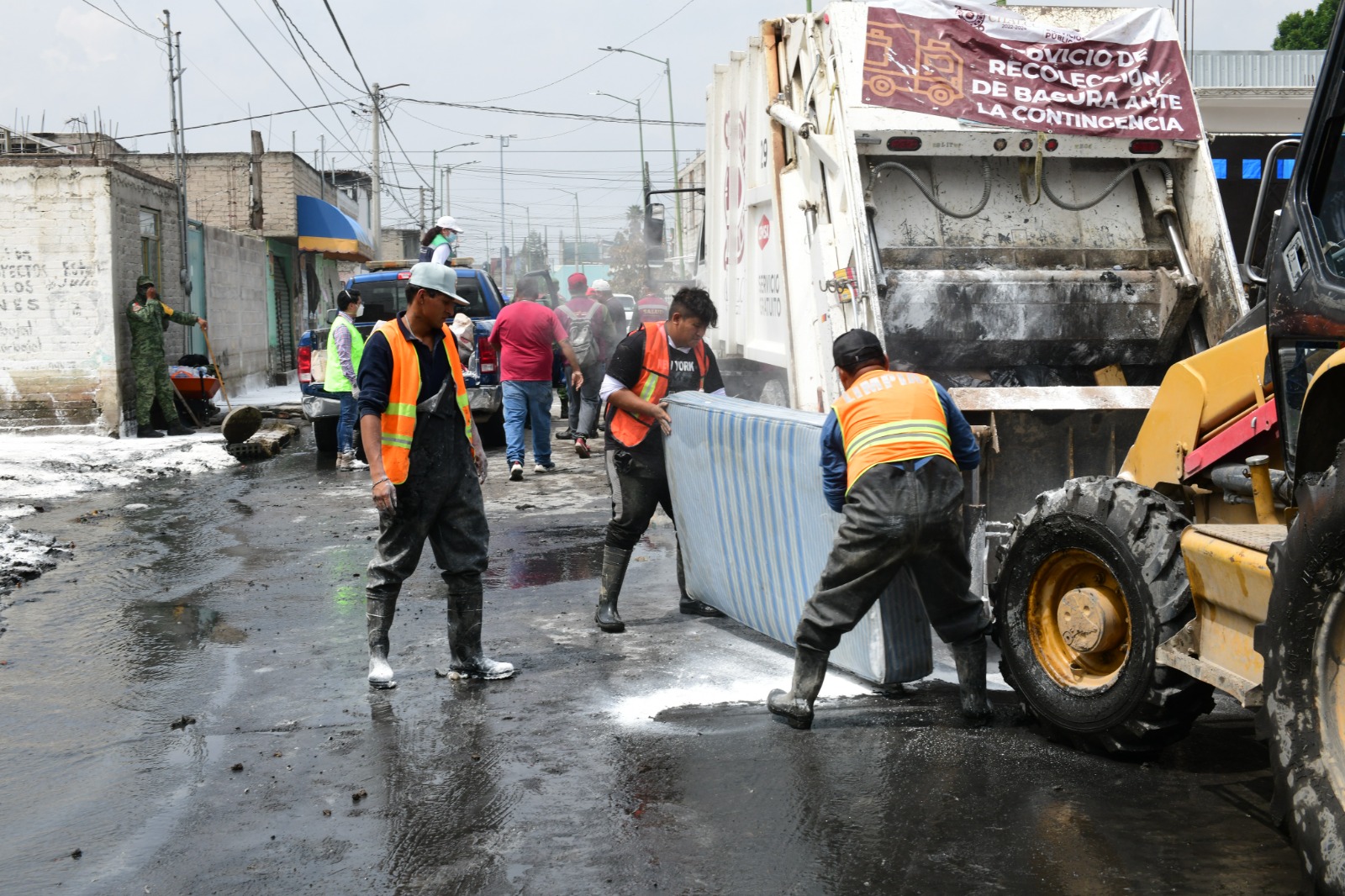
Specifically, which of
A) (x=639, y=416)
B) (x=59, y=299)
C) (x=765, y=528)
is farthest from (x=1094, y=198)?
(x=59, y=299)

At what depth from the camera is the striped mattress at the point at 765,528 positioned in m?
5.09

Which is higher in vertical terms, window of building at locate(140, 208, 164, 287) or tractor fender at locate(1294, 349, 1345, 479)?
window of building at locate(140, 208, 164, 287)

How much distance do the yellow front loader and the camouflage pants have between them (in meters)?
13.1

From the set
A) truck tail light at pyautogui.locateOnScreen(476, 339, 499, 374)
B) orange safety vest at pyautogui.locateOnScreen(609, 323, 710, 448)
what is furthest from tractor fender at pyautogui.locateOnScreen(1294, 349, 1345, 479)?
truck tail light at pyautogui.locateOnScreen(476, 339, 499, 374)

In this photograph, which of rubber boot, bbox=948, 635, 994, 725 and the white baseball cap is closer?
rubber boot, bbox=948, 635, 994, 725

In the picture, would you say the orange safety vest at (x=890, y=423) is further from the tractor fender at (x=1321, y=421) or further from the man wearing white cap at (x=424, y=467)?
the man wearing white cap at (x=424, y=467)

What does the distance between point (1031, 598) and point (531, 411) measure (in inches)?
312

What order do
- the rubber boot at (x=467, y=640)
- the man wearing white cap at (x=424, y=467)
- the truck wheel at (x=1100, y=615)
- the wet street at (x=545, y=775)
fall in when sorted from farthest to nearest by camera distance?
1. the rubber boot at (x=467, y=640)
2. the man wearing white cap at (x=424, y=467)
3. the truck wheel at (x=1100, y=615)
4. the wet street at (x=545, y=775)

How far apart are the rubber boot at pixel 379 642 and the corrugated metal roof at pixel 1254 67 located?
975 inches

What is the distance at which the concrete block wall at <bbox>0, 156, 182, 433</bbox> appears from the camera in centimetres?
1509

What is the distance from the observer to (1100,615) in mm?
4398

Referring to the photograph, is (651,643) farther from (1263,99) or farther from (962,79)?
(1263,99)

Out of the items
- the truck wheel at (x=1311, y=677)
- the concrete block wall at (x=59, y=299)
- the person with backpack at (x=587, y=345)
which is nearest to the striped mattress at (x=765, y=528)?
the truck wheel at (x=1311, y=677)

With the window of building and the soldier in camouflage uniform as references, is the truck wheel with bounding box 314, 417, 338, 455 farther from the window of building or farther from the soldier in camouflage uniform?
the window of building
